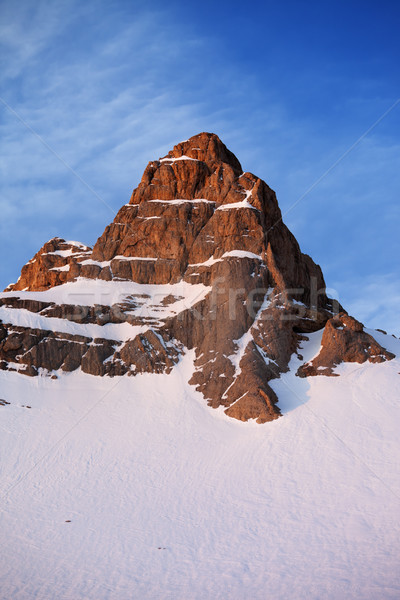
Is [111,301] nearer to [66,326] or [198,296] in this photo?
[66,326]

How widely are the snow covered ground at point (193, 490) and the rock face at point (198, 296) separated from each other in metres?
2.45

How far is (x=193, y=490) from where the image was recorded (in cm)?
4022

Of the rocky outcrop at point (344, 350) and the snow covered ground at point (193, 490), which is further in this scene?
the rocky outcrop at point (344, 350)

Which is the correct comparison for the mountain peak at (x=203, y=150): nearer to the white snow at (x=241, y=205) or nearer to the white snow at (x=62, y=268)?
the white snow at (x=241, y=205)

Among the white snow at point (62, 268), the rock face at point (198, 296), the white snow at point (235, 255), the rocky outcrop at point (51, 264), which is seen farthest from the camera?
the white snow at point (62, 268)

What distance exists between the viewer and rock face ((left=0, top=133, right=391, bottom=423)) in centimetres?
5681

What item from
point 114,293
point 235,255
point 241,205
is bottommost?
point 114,293

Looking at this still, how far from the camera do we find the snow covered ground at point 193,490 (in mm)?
28750

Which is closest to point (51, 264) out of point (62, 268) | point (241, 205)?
point (62, 268)

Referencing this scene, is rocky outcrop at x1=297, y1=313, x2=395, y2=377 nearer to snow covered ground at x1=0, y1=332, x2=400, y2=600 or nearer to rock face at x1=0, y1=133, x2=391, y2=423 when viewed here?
rock face at x1=0, y1=133, x2=391, y2=423

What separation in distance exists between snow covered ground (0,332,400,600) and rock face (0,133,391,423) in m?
2.45

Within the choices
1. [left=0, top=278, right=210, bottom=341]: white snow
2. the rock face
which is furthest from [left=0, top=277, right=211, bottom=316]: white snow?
the rock face

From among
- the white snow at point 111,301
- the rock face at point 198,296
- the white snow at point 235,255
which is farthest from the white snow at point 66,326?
the white snow at point 235,255

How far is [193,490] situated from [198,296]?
28.5 meters
